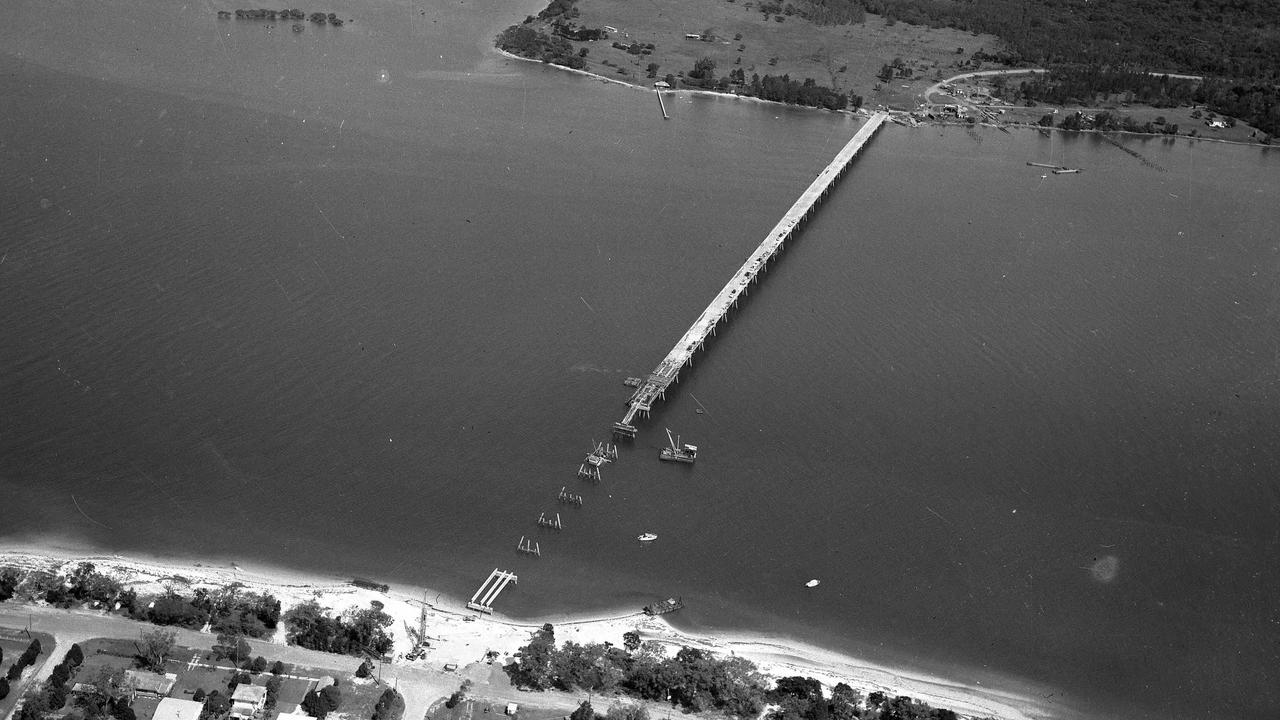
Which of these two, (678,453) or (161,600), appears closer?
(161,600)

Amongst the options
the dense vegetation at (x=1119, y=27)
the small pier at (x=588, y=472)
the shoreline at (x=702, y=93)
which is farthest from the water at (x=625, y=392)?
the dense vegetation at (x=1119, y=27)

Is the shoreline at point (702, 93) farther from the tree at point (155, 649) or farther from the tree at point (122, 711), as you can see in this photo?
the tree at point (122, 711)

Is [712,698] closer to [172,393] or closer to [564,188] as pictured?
[172,393]

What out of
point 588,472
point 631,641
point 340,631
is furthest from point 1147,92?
point 340,631

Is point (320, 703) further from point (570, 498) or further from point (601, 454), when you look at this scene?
point (601, 454)

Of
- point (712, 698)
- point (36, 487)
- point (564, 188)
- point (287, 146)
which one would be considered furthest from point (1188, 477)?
point (287, 146)

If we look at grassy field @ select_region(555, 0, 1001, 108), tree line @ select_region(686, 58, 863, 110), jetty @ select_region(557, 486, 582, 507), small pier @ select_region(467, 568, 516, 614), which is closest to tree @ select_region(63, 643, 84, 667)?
small pier @ select_region(467, 568, 516, 614)
